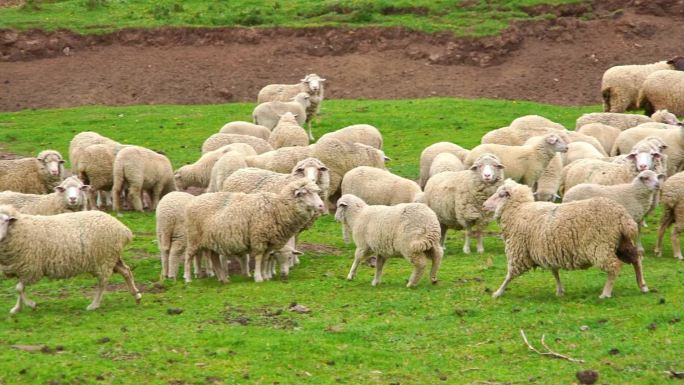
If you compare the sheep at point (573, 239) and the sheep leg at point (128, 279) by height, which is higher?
the sheep at point (573, 239)

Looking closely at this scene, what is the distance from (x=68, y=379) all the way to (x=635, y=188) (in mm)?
8108

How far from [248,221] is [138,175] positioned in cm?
532

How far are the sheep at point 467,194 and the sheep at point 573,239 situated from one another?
2543 mm

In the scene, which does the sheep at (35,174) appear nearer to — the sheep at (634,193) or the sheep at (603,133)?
the sheep at (634,193)

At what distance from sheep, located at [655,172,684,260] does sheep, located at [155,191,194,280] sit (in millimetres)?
6583

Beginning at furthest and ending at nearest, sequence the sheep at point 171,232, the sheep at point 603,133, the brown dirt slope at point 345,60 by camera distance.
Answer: the brown dirt slope at point 345,60
the sheep at point 603,133
the sheep at point 171,232

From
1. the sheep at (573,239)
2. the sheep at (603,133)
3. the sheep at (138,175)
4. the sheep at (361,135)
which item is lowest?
the sheep at (138,175)

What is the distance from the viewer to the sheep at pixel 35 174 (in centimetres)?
1889

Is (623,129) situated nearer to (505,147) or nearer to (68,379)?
(505,147)

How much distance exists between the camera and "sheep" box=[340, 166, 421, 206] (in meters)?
17.6

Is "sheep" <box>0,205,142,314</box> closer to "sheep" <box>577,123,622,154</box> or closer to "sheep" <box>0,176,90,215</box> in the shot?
"sheep" <box>0,176,90,215</box>

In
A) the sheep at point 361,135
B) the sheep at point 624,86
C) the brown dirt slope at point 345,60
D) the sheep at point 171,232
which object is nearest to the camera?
the sheep at point 171,232

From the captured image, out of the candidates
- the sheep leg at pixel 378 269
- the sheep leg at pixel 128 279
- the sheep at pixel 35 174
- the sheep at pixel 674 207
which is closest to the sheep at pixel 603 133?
the sheep at pixel 674 207

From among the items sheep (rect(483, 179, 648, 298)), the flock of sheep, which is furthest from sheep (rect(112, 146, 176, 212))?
sheep (rect(483, 179, 648, 298))
